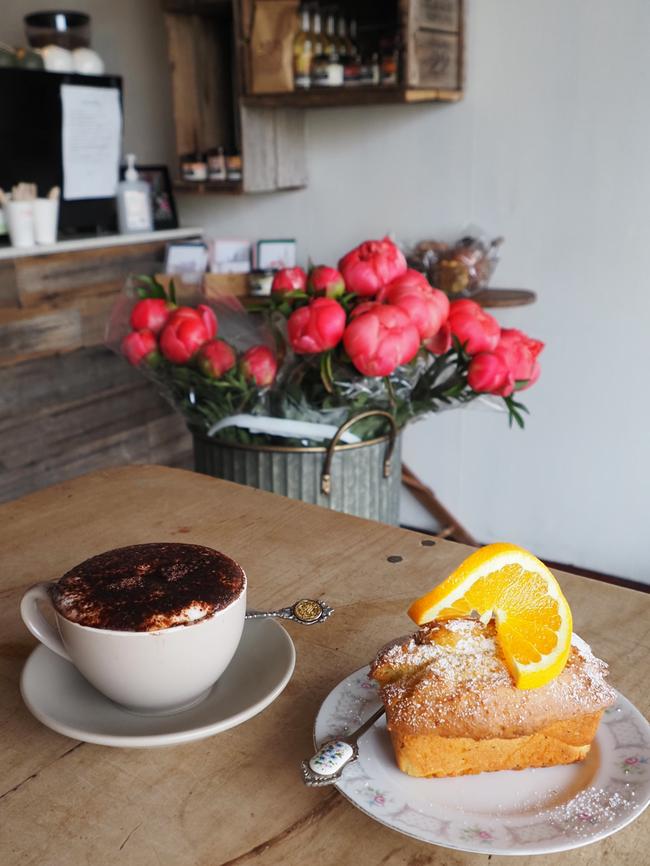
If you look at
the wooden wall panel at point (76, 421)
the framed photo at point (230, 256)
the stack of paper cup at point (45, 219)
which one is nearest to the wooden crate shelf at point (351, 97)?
the framed photo at point (230, 256)

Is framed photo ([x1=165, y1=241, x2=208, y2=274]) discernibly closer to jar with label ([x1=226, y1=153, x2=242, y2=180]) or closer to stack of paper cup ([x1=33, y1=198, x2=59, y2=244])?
jar with label ([x1=226, y1=153, x2=242, y2=180])

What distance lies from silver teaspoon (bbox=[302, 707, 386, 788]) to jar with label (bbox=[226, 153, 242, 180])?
2.24 meters

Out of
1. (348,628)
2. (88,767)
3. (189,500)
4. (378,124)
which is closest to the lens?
(88,767)

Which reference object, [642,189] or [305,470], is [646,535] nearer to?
[642,189]

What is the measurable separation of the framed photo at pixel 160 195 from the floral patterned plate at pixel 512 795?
8.33 ft

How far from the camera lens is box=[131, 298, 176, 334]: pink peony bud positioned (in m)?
1.22

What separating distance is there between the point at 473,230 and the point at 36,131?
128 cm

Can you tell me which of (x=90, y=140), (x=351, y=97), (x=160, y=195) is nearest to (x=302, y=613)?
(x=351, y=97)

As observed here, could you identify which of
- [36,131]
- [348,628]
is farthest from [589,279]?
[348,628]

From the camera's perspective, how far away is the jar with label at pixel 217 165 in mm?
2602

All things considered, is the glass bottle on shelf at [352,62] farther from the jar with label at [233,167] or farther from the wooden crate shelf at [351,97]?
the jar with label at [233,167]

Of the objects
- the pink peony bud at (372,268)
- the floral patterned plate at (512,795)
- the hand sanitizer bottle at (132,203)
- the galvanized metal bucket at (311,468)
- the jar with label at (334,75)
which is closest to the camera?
the floral patterned plate at (512,795)

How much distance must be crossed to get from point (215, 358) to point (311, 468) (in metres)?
0.25

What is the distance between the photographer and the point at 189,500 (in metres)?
1.07
